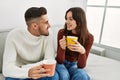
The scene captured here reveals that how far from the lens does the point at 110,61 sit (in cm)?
199

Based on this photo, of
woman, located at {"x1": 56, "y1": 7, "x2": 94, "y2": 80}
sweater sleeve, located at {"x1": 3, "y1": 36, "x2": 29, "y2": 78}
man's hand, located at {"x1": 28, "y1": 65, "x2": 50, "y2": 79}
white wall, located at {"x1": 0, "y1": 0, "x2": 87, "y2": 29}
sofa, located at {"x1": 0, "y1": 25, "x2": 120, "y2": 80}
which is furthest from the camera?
white wall, located at {"x1": 0, "y1": 0, "x2": 87, "y2": 29}

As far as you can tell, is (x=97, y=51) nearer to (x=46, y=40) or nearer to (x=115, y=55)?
(x=115, y=55)

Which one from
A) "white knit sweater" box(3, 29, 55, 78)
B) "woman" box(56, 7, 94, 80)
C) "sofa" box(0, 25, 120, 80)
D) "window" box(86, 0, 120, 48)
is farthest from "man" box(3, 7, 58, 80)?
"window" box(86, 0, 120, 48)

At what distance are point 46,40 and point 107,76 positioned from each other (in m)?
0.66

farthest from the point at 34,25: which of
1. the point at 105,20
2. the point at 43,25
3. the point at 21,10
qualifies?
the point at 105,20

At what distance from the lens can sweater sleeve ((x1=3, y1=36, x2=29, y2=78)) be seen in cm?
128

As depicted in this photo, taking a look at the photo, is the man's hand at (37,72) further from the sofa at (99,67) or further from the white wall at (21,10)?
the white wall at (21,10)

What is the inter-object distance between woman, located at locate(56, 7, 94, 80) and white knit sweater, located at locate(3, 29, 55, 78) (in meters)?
0.12

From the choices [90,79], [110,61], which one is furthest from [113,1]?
[90,79]

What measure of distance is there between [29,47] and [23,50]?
0.06 meters

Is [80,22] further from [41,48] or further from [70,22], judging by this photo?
[41,48]

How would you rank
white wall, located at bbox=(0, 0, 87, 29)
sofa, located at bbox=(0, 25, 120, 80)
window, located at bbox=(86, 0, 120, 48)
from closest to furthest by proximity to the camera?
sofa, located at bbox=(0, 25, 120, 80), white wall, located at bbox=(0, 0, 87, 29), window, located at bbox=(86, 0, 120, 48)

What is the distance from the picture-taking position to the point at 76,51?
1.52 metres

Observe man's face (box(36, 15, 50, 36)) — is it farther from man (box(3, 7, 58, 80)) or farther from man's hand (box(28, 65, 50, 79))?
man's hand (box(28, 65, 50, 79))
